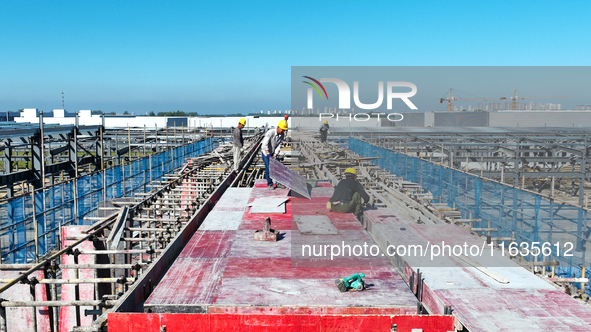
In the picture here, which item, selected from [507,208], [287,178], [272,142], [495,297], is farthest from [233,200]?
[507,208]

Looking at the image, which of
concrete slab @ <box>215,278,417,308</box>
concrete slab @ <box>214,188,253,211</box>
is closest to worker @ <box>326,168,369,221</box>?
concrete slab @ <box>214,188,253,211</box>

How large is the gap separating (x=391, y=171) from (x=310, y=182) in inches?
484

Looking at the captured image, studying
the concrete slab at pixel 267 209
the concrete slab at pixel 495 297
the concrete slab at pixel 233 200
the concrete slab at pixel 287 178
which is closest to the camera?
the concrete slab at pixel 495 297

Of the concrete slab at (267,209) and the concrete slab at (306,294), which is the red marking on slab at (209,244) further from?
the concrete slab at (267,209)

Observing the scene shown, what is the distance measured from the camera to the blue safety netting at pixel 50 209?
11.3 meters

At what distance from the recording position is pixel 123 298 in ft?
15.2

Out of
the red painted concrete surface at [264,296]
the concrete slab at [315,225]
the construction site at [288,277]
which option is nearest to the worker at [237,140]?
the construction site at [288,277]

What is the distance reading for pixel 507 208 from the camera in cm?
1731

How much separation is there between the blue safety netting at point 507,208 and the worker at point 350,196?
533 cm

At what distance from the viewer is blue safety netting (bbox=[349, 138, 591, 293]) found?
1312 centimetres

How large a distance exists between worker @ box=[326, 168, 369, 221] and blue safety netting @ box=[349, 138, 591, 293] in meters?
5.33

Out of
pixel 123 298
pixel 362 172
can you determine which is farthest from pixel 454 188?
pixel 123 298

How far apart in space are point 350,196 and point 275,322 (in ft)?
15.9

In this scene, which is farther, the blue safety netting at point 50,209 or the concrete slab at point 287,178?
the blue safety netting at point 50,209
